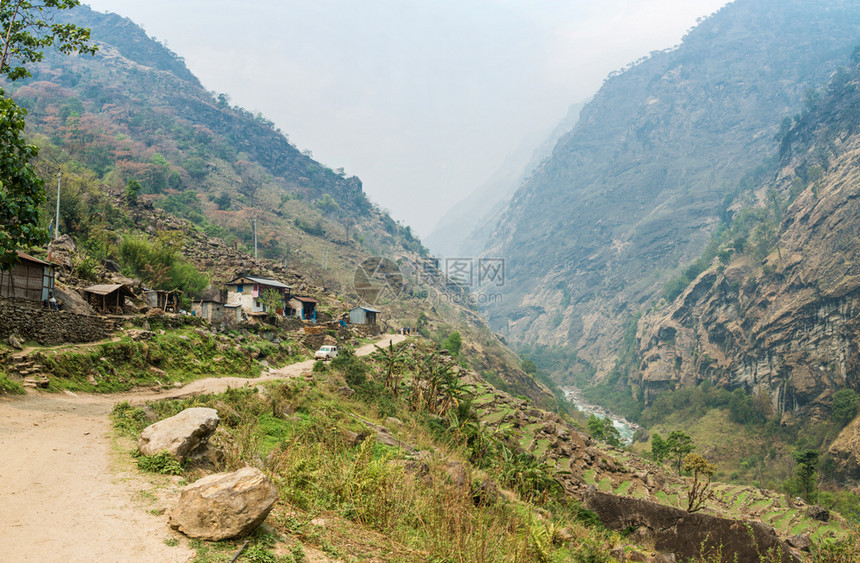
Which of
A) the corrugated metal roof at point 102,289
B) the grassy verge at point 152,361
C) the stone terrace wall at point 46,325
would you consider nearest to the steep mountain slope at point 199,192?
the corrugated metal roof at point 102,289

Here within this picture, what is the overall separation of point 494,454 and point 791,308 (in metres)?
67.2

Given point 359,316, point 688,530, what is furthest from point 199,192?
point 688,530

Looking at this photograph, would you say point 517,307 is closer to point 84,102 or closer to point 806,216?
point 806,216

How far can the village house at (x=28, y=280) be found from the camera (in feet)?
55.7

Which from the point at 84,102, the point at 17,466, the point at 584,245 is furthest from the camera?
the point at 584,245

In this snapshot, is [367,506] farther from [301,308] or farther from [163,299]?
[301,308]

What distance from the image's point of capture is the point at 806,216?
223 ft

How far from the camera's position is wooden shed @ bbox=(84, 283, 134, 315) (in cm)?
2192

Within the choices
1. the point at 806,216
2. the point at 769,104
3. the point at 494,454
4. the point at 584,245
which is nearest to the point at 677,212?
the point at 584,245

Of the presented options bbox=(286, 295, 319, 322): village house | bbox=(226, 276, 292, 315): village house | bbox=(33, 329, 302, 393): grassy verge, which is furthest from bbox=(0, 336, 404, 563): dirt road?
bbox=(286, 295, 319, 322): village house

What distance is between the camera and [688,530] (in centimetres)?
1542

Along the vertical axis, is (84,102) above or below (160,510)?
above

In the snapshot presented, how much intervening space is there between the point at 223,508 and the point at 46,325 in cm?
1505

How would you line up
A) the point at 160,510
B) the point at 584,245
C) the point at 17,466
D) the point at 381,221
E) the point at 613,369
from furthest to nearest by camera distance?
the point at 584,245
the point at 381,221
the point at 613,369
the point at 17,466
the point at 160,510
